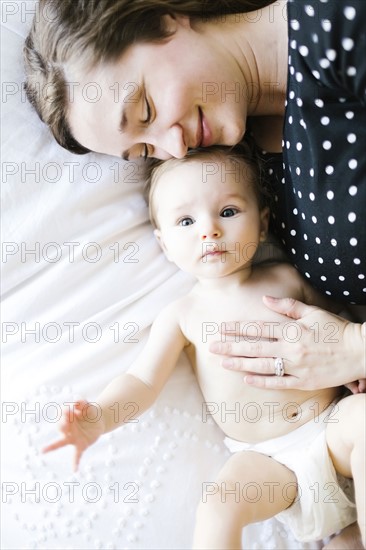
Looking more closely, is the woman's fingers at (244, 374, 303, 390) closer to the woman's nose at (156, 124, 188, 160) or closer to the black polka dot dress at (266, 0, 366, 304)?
the black polka dot dress at (266, 0, 366, 304)

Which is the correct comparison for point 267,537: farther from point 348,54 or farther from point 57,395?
point 348,54

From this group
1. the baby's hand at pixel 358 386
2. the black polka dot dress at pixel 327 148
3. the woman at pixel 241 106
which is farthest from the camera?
the baby's hand at pixel 358 386

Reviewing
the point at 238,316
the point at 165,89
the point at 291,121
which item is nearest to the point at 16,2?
the point at 165,89

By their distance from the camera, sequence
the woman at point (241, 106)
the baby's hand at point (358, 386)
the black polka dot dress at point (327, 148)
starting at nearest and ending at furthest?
the black polka dot dress at point (327, 148), the woman at point (241, 106), the baby's hand at point (358, 386)

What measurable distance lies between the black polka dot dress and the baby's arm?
27cm

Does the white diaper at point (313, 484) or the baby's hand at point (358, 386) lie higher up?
the baby's hand at point (358, 386)

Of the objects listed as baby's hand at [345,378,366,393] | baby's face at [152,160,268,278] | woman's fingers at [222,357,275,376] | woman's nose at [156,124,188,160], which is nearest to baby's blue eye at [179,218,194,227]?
baby's face at [152,160,268,278]

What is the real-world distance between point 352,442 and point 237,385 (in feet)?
0.71

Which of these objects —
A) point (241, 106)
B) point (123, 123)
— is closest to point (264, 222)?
point (241, 106)

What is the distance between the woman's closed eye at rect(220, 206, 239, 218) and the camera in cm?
123

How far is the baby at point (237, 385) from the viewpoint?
1151 mm

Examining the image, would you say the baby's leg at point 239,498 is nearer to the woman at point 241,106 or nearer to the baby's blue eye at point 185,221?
the woman at point 241,106

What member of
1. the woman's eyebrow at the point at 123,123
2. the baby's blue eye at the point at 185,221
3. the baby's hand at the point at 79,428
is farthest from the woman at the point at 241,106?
the baby's hand at the point at 79,428

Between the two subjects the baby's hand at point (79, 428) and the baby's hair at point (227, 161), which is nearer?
the baby's hand at point (79, 428)
